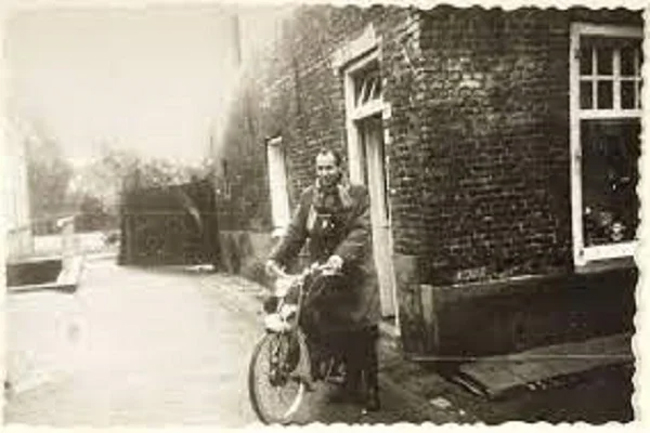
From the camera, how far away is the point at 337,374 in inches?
153

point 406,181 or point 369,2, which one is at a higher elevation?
point 369,2

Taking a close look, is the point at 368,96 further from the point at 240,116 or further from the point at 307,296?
the point at 307,296

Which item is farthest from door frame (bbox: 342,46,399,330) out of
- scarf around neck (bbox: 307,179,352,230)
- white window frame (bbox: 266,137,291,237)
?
white window frame (bbox: 266,137,291,237)

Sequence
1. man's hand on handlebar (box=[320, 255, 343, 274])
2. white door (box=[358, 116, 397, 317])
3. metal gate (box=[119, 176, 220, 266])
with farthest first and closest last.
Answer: white door (box=[358, 116, 397, 317])
metal gate (box=[119, 176, 220, 266])
man's hand on handlebar (box=[320, 255, 343, 274])

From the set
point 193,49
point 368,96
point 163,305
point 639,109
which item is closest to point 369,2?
point 368,96

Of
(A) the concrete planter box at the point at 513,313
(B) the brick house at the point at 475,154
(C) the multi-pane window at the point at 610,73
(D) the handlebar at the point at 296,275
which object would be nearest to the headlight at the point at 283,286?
(D) the handlebar at the point at 296,275

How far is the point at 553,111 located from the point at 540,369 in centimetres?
95

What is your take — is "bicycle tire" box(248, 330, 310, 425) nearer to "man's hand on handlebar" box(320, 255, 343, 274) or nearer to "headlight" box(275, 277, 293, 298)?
"headlight" box(275, 277, 293, 298)

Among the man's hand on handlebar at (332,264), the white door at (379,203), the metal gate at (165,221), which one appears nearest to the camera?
the man's hand on handlebar at (332,264)

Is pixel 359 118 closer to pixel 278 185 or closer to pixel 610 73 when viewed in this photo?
pixel 278 185

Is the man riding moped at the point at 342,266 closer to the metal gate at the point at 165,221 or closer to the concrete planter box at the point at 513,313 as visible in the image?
the concrete planter box at the point at 513,313

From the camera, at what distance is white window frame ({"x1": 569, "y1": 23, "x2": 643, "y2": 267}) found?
3932 millimetres

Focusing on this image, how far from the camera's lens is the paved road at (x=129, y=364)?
3.81 m

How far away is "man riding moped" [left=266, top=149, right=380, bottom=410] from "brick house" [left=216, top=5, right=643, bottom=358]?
11 cm
